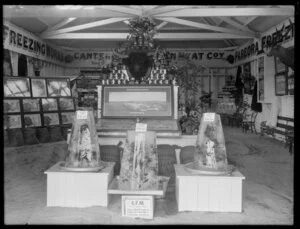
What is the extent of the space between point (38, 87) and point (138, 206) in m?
6.49

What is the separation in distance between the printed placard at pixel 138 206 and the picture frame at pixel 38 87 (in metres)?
6.23

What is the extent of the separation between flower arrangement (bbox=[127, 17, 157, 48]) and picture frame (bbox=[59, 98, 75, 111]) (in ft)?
9.47

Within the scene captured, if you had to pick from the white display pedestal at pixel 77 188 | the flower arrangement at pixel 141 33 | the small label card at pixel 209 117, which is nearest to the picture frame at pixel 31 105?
the flower arrangement at pixel 141 33

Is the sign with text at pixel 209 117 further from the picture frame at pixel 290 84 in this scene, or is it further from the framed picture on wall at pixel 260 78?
the framed picture on wall at pixel 260 78

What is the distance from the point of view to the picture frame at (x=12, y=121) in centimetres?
818

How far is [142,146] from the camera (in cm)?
363

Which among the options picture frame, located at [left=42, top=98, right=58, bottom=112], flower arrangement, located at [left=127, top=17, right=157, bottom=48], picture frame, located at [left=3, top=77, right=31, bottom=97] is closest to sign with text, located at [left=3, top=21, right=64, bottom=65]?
picture frame, located at [left=3, top=77, right=31, bottom=97]

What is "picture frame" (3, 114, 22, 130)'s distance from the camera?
818cm

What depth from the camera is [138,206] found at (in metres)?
3.54

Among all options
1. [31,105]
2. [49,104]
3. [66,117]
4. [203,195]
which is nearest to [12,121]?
[31,105]

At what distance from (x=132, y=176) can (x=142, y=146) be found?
312 mm

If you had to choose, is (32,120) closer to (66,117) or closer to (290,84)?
(66,117)
